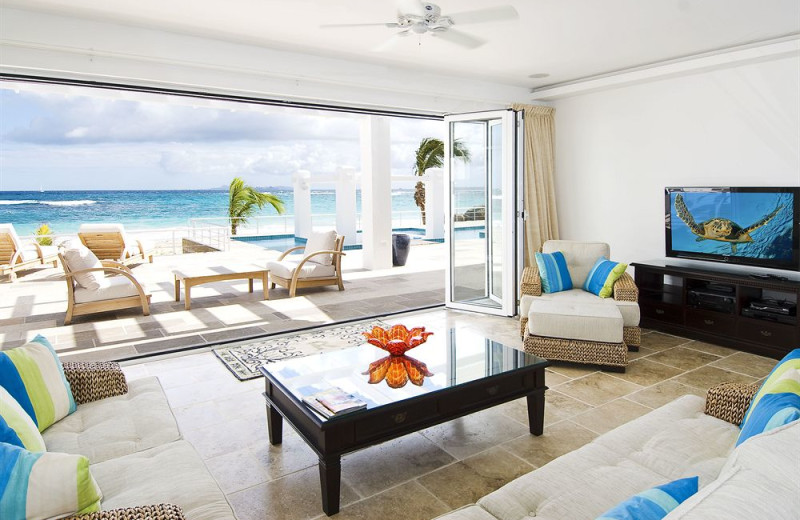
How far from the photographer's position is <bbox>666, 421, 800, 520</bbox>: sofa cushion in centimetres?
96

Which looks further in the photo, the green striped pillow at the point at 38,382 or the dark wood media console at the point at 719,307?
the dark wood media console at the point at 719,307

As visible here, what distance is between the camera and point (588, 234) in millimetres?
6641

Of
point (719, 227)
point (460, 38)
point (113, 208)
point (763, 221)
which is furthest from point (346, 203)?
point (113, 208)

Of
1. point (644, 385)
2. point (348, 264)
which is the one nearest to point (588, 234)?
point (644, 385)

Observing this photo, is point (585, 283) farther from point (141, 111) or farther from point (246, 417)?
point (141, 111)

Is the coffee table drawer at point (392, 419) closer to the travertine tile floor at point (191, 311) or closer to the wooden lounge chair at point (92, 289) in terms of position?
the travertine tile floor at point (191, 311)

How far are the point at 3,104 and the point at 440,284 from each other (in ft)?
70.3

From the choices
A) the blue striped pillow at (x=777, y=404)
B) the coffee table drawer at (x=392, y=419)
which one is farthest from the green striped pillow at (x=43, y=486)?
the blue striped pillow at (x=777, y=404)

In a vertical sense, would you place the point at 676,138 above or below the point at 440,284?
above

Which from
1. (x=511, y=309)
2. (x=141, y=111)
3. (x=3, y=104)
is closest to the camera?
(x=511, y=309)

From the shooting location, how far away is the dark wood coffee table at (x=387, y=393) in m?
2.36

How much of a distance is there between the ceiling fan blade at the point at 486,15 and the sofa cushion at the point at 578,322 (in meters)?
2.22

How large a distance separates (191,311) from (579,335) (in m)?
4.22

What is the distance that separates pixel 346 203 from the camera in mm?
11484
